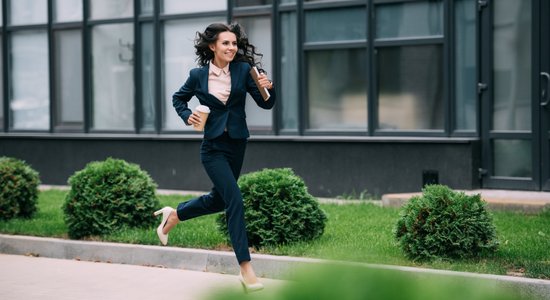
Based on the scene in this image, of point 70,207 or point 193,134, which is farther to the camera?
point 193,134

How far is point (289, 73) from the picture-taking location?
50.7 ft

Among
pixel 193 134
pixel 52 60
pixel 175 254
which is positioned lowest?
pixel 175 254

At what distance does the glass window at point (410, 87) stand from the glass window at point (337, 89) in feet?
1.06

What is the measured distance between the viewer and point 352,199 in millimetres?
14492

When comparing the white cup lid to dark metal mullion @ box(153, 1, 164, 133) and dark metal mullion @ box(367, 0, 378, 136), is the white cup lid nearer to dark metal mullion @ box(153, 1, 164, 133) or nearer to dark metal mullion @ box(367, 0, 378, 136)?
dark metal mullion @ box(367, 0, 378, 136)

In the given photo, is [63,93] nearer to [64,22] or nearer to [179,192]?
[64,22]

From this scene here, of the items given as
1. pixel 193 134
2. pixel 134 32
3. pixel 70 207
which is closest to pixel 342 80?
pixel 193 134

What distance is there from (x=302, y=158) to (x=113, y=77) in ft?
13.7

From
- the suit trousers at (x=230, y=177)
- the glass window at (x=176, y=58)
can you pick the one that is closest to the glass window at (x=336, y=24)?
the glass window at (x=176, y=58)

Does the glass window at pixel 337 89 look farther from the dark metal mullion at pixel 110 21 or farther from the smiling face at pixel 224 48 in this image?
the smiling face at pixel 224 48

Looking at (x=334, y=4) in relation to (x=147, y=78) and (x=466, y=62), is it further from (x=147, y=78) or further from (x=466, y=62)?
(x=147, y=78)

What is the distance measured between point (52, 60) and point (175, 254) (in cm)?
946

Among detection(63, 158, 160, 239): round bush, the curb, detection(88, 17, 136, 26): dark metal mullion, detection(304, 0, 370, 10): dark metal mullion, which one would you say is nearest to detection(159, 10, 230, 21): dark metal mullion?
detection(88, 17, 136, 26): dark metal mullion

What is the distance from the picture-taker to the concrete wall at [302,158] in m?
13.9
